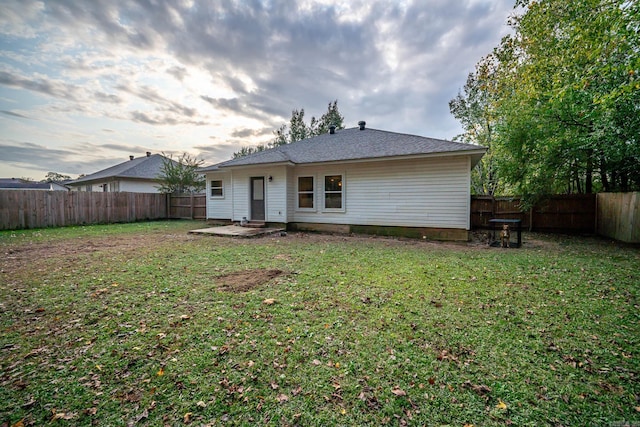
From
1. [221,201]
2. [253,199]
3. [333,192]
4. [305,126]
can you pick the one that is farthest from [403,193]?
[305,126]

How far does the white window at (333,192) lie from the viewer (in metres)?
11.0

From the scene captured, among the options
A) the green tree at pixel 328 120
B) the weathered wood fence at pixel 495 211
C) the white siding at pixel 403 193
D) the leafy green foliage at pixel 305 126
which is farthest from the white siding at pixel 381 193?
the green tree at pixel 328 120

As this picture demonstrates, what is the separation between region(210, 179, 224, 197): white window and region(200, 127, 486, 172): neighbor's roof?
0.80 meters

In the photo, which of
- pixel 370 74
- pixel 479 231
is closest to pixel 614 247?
pixel 479 231

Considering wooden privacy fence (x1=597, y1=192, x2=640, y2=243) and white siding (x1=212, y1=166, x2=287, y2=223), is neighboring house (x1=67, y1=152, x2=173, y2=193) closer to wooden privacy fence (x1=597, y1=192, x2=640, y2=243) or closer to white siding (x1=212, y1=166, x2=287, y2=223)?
white siding (x1=212, y1=166, x2=287, y2=223)

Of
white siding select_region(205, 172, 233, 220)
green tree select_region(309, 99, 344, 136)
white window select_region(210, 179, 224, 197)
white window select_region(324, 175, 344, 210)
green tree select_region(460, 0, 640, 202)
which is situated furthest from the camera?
green tree select_region(309, 99, 344, 136)

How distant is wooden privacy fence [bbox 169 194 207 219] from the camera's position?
17.1 m

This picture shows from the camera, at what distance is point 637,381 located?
212 centimetres

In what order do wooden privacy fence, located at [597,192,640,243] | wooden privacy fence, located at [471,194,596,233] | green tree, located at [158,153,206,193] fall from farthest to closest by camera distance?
green tree, located at [158,153,206,193] < wooden privacy fence, located at [471,194,596,233] < wooden privacy fence, located at [597,192,640,243]

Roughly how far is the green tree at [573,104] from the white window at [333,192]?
6.75 metres

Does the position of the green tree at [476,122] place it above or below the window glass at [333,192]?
above

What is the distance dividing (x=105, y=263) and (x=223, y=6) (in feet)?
31.0

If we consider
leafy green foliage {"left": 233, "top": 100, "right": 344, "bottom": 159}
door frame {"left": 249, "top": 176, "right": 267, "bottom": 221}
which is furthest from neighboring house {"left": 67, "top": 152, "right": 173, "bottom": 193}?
leafy green foliage {"left": 233, "top": 100, "right": 344, "bottom": 159}

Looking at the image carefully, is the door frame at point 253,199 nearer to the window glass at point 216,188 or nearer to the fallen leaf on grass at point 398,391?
the window glass at point 216,188
